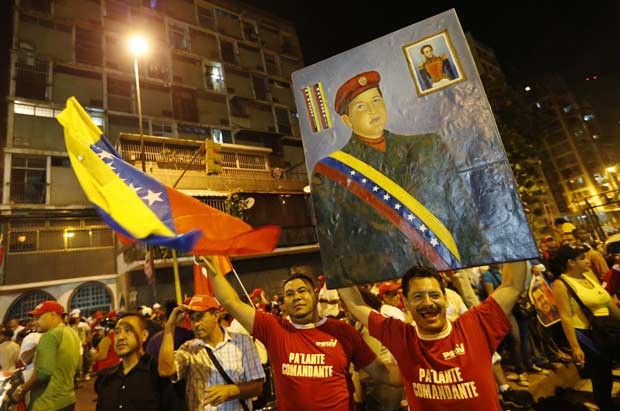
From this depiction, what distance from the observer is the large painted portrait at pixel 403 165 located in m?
2.09

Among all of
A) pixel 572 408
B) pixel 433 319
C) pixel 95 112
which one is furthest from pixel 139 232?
pixel 95 112

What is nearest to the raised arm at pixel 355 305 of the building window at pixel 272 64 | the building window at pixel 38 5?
the building window at pixel 38 5

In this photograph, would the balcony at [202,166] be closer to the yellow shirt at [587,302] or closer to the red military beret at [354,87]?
the red military beret at [354,87]

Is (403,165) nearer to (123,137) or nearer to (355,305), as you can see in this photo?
(355,305)

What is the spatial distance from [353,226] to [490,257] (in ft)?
3.09

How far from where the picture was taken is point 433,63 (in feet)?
7.68

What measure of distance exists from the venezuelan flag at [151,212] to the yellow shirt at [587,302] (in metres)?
3.41

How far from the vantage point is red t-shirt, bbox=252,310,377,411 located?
2.45 metres

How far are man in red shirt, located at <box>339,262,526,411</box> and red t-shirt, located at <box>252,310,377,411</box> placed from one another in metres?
0.47

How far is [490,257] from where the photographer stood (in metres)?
2.01

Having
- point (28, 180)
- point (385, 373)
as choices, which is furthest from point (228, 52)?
point (385, 373)

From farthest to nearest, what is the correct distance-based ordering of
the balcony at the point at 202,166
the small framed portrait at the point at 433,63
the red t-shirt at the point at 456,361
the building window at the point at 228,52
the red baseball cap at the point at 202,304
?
the building window at the point at 228,52, the balcony at the point at 202,166, the red baseball cap at the point at 202,304, the small framed portrait at the point at 433,63, the red t-shirt at the point at 456,361

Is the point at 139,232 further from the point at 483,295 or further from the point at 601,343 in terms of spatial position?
the point at 483,295

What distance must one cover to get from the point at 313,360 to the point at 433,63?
250 cm
